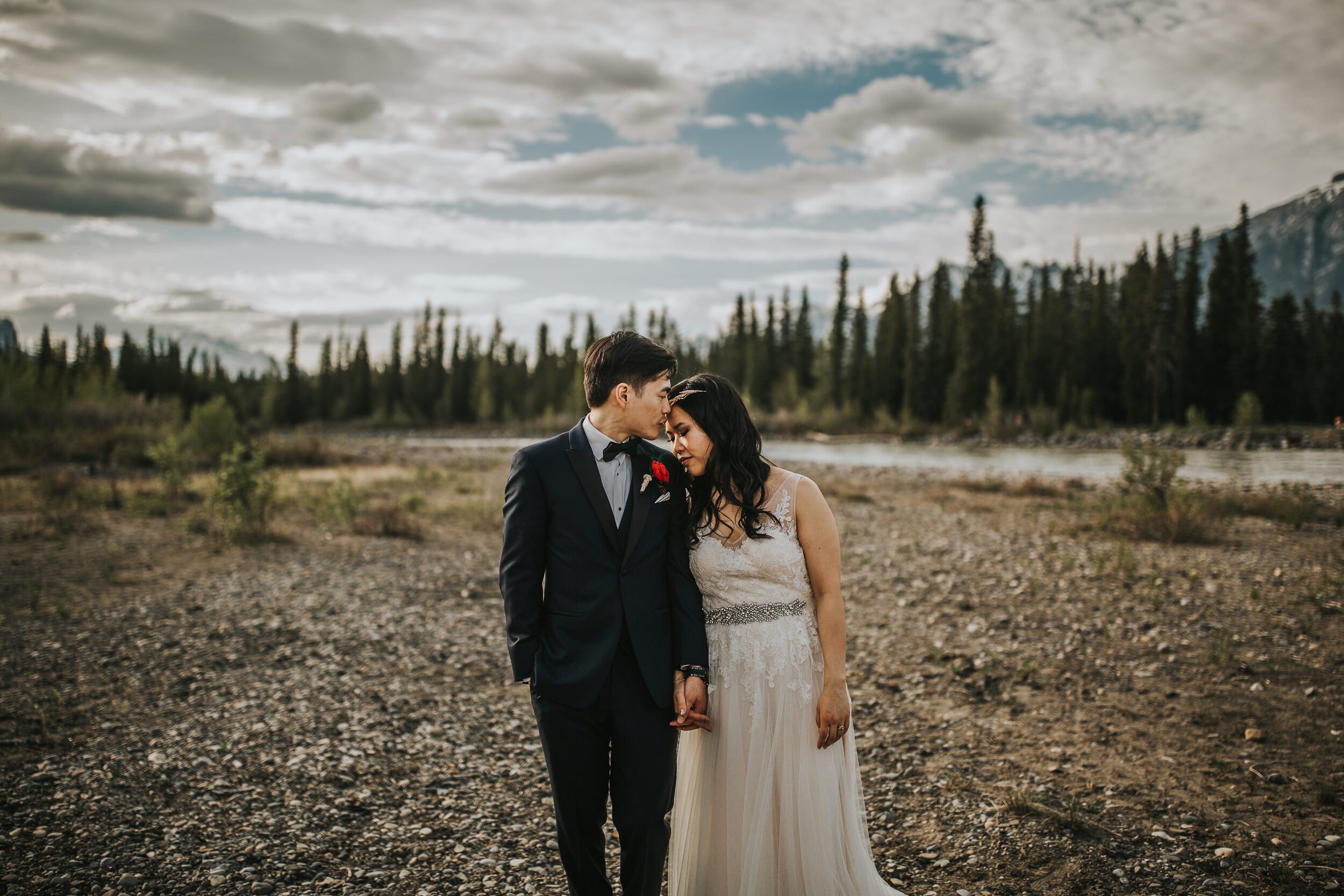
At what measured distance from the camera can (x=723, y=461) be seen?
10.8 ft

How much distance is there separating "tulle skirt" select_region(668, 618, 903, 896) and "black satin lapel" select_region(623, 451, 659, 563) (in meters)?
0.68

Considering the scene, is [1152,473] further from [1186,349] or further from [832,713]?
[1186,349]

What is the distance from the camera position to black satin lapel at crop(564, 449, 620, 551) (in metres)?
2.98

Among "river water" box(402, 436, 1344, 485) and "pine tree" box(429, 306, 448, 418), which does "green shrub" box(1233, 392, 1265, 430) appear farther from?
"pine tree" box(429, 306, 448, 418)

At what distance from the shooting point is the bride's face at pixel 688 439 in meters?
3.27

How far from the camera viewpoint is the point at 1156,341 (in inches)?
2272

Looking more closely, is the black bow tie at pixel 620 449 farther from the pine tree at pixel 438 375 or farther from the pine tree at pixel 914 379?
the pine tree at pixel 438 375

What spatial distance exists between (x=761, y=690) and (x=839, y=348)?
257ft

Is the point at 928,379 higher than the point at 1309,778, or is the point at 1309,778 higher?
the point at 928,379

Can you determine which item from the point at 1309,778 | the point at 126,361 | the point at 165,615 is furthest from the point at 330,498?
the point at 126,361

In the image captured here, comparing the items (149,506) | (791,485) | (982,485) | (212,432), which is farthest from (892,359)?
(791,485)

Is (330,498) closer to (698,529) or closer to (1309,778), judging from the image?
(698,529)

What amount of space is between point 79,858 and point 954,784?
5444mm

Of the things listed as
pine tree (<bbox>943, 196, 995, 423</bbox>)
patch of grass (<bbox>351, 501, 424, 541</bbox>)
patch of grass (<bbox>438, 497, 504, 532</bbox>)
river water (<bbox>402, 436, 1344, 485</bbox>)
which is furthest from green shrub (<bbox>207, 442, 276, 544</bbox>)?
pine tree (<bbox>943, 196, 995, 423</bbox>)
